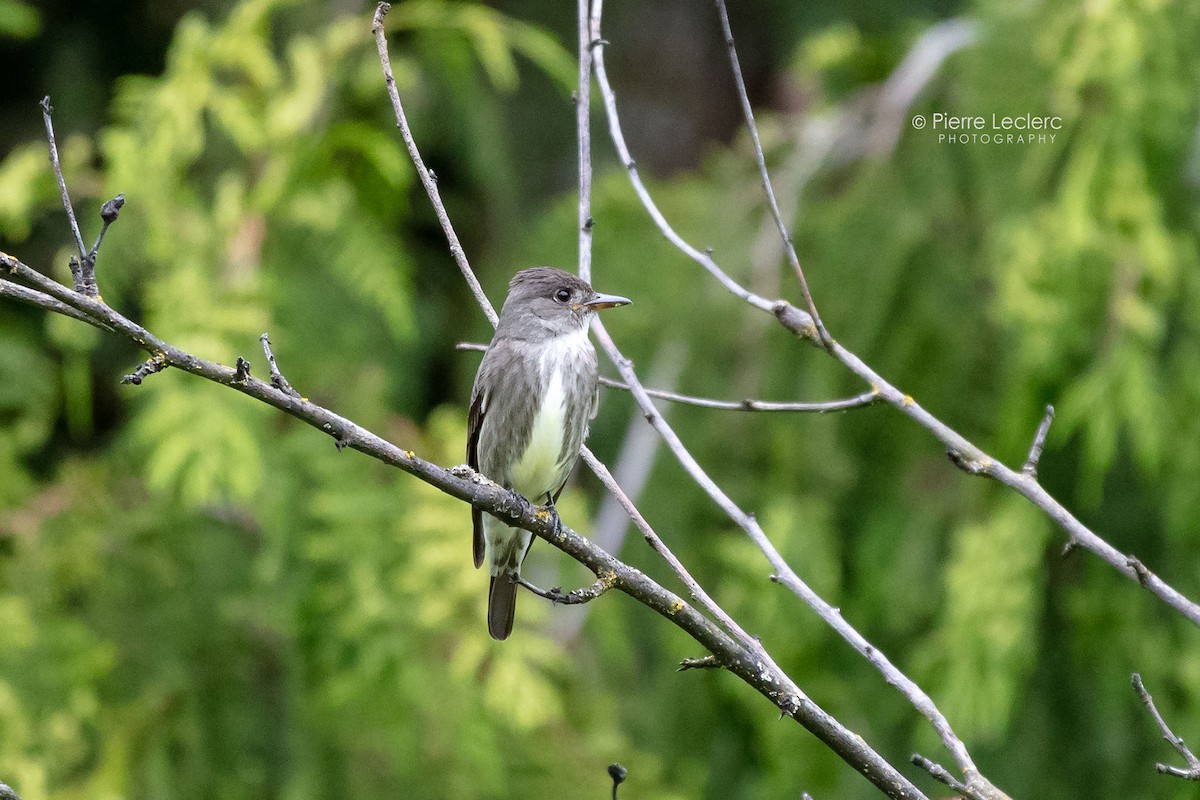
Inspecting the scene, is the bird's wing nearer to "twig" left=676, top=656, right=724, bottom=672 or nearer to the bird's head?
the bird's head

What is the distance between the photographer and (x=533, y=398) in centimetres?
352

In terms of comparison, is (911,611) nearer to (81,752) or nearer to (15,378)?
(81,752)

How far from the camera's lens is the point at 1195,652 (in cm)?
393

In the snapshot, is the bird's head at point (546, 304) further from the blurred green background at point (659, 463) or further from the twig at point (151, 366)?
the twig at point (151, 366)

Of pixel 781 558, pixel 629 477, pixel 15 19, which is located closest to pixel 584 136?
pixel 781 558

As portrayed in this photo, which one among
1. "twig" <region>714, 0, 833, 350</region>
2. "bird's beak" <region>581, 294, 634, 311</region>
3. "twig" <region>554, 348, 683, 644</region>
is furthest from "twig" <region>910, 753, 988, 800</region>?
"twig" <region>554, 348, 683, 644</region>

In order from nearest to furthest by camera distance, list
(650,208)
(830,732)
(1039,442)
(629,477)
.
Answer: (830,732)
(1039,442)
(650,208)
(629,477)

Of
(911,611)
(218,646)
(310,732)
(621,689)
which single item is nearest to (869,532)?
(911,611)

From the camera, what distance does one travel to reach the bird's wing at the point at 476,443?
3693 millimetres

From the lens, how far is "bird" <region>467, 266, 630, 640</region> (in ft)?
11.5

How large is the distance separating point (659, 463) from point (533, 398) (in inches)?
57.4

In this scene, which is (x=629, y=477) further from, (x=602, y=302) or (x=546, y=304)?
(x=602, y=302)

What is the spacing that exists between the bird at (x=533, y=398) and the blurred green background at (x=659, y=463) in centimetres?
88

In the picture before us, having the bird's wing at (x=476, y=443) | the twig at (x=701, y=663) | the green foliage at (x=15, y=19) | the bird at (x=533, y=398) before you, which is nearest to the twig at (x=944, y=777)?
the twig at (x=701, y=663)
